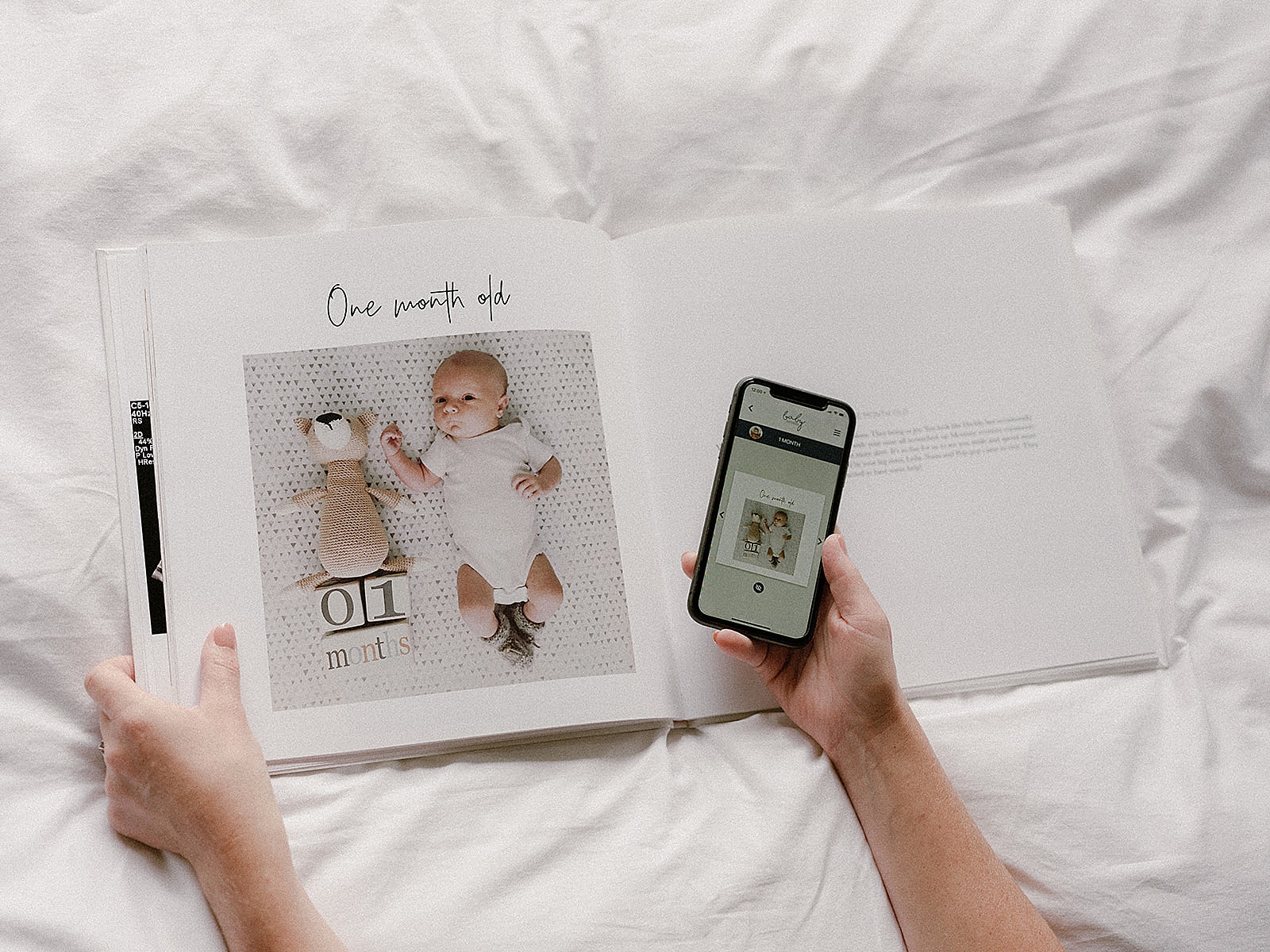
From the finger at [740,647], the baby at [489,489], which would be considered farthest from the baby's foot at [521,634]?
the finger at [740,647]

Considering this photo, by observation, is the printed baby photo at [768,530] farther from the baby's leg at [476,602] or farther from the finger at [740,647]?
the baby's leg at [476,602]

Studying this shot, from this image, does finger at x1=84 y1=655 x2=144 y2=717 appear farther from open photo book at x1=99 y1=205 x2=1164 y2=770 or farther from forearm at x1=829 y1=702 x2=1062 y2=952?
forearm at x1=829 y1=702 x2=1062 y2=952

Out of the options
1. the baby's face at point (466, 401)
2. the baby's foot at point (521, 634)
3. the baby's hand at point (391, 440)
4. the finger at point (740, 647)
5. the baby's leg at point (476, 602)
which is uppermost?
the baby's face at point (466, 401)

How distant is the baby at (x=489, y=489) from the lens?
0.59m

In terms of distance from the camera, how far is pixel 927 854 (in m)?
0.56

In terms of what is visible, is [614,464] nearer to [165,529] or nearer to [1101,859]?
[165,529]

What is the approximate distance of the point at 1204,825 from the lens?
1.95ft

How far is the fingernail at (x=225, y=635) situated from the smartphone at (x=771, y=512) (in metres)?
0.27

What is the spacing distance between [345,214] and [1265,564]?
665 mm

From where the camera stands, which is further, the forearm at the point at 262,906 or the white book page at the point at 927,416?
the white book page at the point at 927,416

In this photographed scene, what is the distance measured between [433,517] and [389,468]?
0.04m

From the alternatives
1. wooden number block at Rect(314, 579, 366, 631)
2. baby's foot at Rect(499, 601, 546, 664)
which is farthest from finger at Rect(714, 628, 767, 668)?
wooden number block at Rect(314, 579, 366, 631)

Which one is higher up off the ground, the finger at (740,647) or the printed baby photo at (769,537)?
the printed baby photo at (769,537)

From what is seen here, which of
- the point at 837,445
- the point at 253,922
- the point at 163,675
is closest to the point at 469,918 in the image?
the point at 253,922
